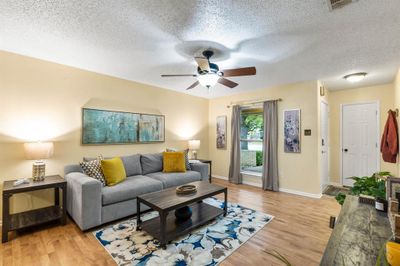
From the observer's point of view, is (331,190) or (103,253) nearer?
(103,253)

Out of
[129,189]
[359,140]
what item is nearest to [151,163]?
[129,189]

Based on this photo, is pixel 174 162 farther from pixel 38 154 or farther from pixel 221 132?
pixel 38 154

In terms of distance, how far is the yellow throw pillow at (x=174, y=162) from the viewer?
395 cm

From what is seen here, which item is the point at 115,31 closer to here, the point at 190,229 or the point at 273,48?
the point at 273,48

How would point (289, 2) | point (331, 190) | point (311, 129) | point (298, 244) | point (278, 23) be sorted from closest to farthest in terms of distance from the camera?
point (289, 2) < point (278, 23) < point (298, 244) < point (311, 129) < point (331, 190)

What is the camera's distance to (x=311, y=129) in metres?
3.96

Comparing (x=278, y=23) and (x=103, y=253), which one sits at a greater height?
(x=278, y=23)

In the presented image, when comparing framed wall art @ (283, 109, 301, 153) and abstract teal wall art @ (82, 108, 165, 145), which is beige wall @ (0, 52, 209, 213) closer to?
abstract teal wall art @ (82, 108, 165, 145)

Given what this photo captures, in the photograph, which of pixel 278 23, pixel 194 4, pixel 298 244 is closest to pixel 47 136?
pixel 194 4

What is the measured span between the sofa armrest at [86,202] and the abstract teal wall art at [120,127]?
41.5 inches

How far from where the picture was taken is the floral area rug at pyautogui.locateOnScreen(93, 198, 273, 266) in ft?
6.52

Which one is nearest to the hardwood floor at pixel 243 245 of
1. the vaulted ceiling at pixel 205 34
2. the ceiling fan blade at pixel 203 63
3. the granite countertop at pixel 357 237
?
the granite countertop at pixel 357 237

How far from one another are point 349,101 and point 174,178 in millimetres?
4516

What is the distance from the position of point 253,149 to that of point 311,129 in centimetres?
158
